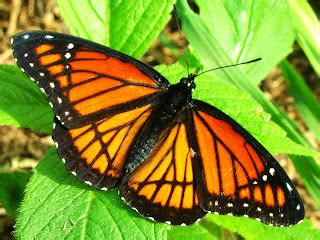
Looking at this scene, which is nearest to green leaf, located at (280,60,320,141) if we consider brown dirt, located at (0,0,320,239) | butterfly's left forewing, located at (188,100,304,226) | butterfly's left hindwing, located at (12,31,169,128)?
brown dirt, located at (0,0,320,239)

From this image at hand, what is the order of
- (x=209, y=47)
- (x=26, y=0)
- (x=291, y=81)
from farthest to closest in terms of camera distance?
(x=26, y=0)
(x=291, y=81)
(x=209, y=47)

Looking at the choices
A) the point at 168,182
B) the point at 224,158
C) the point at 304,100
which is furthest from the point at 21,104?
the point at 304,100

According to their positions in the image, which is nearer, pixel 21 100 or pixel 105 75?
pixel 105 75

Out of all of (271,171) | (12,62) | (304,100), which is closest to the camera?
(271,171)

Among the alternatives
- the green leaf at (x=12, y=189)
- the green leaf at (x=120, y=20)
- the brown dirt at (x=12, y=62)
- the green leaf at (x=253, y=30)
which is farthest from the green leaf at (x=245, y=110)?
the brown dirt at (x=12, y=62)

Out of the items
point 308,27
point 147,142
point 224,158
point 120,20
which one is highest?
point 120,20

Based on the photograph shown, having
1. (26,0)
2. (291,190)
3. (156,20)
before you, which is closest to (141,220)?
(291,190)

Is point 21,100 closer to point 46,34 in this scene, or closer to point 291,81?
point 46,34

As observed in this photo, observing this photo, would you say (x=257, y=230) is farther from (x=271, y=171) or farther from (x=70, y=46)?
(x=70, y=46)
